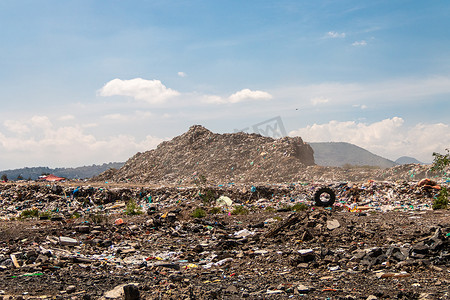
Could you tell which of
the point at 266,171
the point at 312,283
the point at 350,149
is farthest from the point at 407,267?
the point at 350,149

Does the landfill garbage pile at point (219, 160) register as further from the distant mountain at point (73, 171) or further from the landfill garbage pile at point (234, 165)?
the distant mountain at point (73, 171)

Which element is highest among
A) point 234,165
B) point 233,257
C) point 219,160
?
point 219,160

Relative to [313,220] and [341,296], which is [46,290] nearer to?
[341,296]

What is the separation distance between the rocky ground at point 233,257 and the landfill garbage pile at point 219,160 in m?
11.9

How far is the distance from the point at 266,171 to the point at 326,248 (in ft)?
55.9

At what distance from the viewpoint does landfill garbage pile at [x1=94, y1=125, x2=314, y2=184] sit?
23.9m

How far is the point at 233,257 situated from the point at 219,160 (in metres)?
19.7

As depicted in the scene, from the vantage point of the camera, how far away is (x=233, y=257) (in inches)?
271

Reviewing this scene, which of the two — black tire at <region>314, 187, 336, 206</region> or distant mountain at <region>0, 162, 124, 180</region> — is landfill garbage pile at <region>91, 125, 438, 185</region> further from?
distant mountain at <region>0, 162, 124, 180</region>

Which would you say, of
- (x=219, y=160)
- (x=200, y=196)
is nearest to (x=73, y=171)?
(x=219, y=160)

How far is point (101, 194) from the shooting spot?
17.2 metres

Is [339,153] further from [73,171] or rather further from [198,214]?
[73,171]

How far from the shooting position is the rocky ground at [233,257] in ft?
15.8

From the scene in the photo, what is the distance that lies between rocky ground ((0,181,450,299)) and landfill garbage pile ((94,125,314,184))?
39.1 feet
